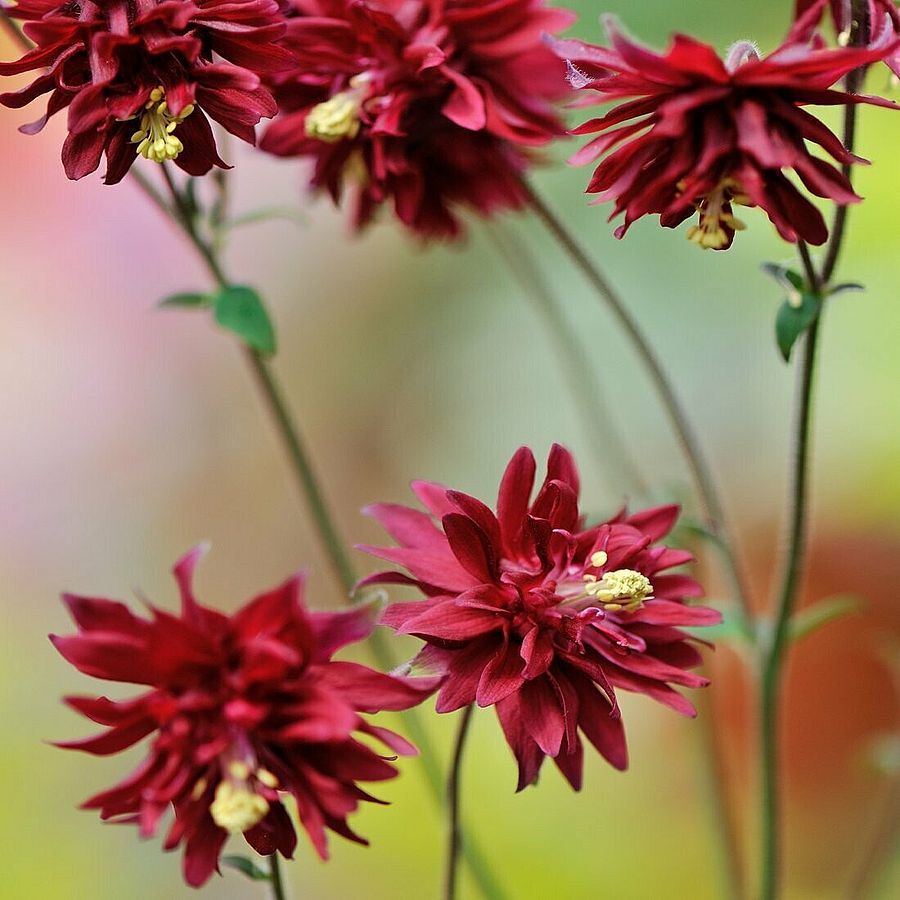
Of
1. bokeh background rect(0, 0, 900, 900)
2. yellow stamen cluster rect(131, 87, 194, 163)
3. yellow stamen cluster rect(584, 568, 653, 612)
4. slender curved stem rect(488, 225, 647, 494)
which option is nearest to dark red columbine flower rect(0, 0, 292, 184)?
yellow stamen cluster rect(131, 87, 194, 163)

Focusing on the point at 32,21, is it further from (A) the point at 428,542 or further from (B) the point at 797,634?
(B) the point at 797,634

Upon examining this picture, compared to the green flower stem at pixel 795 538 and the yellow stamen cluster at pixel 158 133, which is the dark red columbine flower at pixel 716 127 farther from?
the yellow stamen cluster at pixel 158 133

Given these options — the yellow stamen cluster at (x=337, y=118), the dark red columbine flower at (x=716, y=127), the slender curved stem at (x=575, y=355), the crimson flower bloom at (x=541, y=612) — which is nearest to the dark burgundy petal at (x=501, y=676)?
the crimson flower bloom at (x=541, y=612)

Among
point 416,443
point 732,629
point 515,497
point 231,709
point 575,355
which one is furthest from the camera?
point 416,443

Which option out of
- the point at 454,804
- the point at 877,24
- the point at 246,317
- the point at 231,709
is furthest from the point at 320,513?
the point at 877,24

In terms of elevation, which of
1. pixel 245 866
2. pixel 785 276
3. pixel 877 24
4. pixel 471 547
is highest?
pixel 877 24

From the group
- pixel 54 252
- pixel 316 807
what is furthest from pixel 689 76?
pixel 54 252

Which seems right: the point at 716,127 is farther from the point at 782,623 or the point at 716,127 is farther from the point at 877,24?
the point at 782,623
